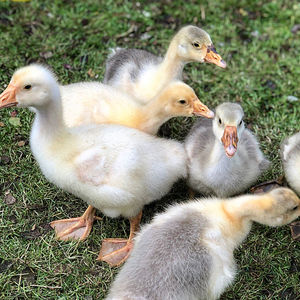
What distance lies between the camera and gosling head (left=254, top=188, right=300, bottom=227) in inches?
116

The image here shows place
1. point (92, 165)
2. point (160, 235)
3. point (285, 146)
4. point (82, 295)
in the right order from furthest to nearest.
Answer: point (285, 146) → point (82, 295) → point (92, 165) → point (160, 235)

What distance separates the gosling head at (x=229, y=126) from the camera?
3.21m

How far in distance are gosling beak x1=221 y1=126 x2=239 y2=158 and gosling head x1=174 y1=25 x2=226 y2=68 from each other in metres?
0.83

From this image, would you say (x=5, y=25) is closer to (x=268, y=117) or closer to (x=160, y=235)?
(x=268, y=117)

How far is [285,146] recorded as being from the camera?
3.77m

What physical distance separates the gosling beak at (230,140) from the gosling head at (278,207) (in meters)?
0.38

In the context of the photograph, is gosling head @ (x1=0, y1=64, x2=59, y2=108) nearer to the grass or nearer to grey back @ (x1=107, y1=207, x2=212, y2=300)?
the grass

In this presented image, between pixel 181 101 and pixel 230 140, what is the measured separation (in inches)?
20.3

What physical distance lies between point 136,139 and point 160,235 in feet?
2.24

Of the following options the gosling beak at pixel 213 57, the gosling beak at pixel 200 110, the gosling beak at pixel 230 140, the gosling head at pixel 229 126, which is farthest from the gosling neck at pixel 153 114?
the gosling beak at pixel 213 57

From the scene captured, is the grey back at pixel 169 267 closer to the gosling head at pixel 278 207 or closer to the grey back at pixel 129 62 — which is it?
the gosling head at pixel 278 207

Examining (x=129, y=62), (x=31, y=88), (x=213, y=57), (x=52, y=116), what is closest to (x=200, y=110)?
(x=213, y=57)

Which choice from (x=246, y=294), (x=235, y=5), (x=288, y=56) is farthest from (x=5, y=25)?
(x=246, y=294)

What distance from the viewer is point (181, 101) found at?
3.53m
